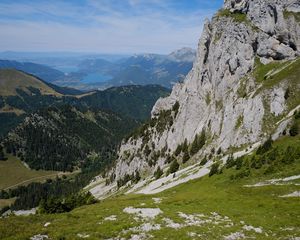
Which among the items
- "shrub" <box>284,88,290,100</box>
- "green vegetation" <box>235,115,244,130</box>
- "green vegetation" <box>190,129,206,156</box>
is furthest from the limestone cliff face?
"green vegetation" <box>190,129,206,156</box>

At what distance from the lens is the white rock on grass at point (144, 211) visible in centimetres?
3831

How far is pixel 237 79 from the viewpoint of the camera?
132 m

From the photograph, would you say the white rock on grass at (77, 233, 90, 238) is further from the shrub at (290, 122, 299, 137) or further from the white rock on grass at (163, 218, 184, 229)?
the shrub at (290, 122, 299, 137)

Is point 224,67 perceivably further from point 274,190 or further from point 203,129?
point 274,190

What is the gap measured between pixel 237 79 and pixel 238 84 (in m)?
8.28

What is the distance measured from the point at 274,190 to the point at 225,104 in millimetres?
77116

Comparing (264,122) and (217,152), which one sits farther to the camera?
(217,152)

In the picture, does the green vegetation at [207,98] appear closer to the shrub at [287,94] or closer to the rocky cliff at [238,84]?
the rocky cliff at [238,84]

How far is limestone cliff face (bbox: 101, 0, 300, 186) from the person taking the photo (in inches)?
3942

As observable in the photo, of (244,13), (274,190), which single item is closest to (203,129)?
(244,13)

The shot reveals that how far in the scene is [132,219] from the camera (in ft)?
119

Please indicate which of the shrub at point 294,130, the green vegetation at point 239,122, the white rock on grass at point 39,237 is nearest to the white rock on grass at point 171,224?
the white rock on grass at point 39,237

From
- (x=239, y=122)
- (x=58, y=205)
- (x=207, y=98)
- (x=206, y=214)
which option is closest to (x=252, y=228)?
(x=206, y=214)

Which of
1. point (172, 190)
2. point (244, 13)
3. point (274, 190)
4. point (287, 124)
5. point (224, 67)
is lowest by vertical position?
point (172, 190)
